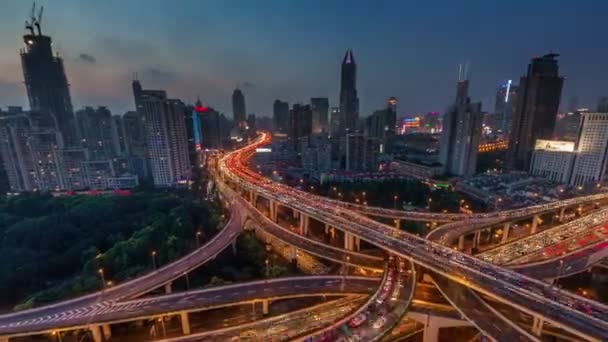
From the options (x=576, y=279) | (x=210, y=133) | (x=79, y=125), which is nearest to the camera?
(x=576, y=279)

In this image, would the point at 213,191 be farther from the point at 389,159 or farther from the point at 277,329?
the point at 389,159

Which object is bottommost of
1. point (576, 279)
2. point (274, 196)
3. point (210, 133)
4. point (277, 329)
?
point (576, 279)

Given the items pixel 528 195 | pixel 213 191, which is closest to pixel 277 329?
pixel 213 191

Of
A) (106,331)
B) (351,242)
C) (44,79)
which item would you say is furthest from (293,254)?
(44,79)

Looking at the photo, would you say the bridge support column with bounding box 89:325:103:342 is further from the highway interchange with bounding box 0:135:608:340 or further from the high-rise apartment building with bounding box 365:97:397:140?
the high-rise apartment building with bounding box 365:97:397:140

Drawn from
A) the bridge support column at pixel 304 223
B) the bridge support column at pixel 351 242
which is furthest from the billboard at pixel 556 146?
the bridge support column at pixel 304 223
